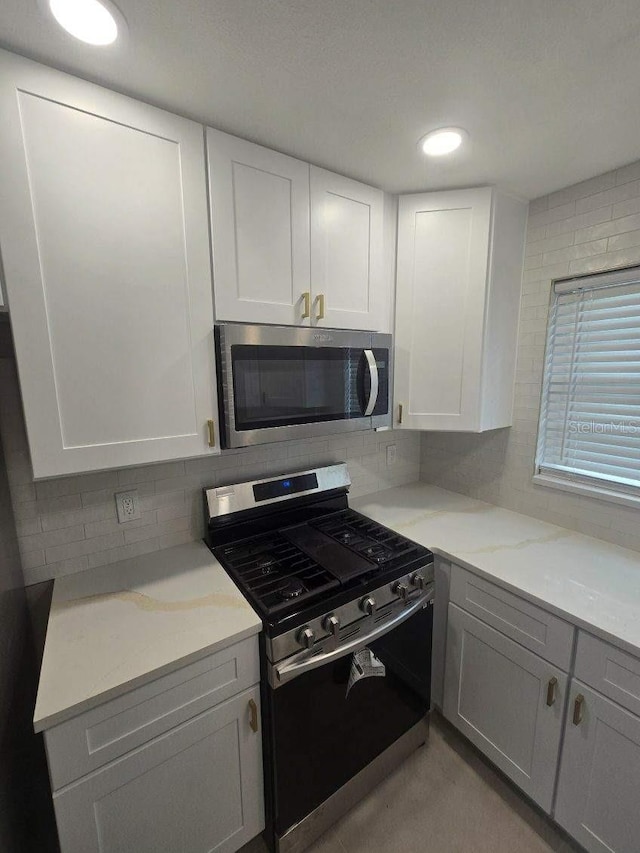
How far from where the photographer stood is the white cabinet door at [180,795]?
3.01 ft

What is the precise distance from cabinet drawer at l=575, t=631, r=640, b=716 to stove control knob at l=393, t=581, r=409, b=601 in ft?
1.77

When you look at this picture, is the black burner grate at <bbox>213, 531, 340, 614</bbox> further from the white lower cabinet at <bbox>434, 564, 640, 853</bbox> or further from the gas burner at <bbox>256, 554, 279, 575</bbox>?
the white lower cabinet at <bbox>434, 564, 640, 853</bbox>

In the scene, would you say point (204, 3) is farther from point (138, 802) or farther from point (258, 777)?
point (258, 777)

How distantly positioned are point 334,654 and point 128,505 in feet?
3.04

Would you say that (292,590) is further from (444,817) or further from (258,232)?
(258,232)

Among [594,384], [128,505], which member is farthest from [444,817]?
[594,384]

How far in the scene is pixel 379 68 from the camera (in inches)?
36.9

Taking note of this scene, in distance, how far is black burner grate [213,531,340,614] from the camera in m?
1.20

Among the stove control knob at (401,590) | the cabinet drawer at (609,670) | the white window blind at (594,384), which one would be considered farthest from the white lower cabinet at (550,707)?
the white window blind at (594,384)

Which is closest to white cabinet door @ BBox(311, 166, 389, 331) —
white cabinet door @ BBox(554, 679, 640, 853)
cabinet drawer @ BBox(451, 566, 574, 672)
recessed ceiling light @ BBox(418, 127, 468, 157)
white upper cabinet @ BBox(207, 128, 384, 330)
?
white upper cabinet @ BBox(207, 128, 384, 330)

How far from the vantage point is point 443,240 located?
1622 millimetres

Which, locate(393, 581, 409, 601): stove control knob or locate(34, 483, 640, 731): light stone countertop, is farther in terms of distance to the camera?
locate(393, 581, 409, 601): stove control knob

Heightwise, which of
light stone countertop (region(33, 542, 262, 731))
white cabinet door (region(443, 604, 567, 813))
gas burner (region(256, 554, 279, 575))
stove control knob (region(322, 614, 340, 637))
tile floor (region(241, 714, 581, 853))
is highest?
gas burner (region(256, 554, 279, 575))

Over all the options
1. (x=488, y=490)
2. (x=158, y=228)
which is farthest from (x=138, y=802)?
(x=488, y=490)
